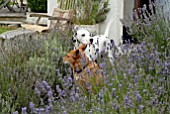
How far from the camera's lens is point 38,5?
11008mm

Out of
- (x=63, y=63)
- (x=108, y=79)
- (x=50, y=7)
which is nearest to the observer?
(x=108, y=79)

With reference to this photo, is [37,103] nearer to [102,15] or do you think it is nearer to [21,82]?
[21,82]

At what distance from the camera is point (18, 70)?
4.29 metres

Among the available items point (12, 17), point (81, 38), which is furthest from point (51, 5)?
point (81, 38)

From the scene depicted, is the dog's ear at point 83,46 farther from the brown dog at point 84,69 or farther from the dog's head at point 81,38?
the dog's head at point 81,38

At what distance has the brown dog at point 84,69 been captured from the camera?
3.63m

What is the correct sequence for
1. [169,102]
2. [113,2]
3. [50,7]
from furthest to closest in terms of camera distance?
[50,7] < [113,2] < [169,102]

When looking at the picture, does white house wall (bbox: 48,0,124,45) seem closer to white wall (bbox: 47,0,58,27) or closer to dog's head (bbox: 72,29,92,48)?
white wall (bbox: 47,0,58,27)

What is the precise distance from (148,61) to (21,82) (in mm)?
1387

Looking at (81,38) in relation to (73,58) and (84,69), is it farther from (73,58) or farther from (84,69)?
(84,69)

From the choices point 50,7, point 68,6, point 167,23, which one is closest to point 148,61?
point 167,23

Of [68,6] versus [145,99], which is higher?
[68,6]

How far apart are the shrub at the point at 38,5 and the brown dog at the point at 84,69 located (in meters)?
Answer: 6.30

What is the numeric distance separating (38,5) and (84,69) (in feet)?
23.4
